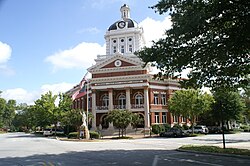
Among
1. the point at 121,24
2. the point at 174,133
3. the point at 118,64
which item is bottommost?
the point at 174,133

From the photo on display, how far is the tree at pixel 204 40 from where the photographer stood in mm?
13234

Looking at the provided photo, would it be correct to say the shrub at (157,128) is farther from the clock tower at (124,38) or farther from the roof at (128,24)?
the roof at (128,24)

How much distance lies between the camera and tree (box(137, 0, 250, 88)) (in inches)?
521

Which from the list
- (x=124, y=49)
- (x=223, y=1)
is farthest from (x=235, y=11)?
(x=124, y=49)

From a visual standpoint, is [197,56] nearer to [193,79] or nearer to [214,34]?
[214,34]

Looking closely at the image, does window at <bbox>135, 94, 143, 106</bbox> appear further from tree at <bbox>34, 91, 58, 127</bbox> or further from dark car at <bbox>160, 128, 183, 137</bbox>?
tree at <bbox>34, 91, 58, 127</bbox>

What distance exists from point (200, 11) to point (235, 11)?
1703 millimetres

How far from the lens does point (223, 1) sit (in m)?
12.8

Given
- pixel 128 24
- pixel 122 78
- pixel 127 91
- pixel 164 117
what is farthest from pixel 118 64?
pixel 128 24

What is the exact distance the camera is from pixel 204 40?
1461 cm

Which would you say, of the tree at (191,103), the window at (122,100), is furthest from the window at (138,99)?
the tree at (191,103)

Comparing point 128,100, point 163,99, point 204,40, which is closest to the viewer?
point 204,40

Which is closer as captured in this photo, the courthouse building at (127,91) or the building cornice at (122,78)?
the building cornice at (122,78)

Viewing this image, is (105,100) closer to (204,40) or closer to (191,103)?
(191,103)
